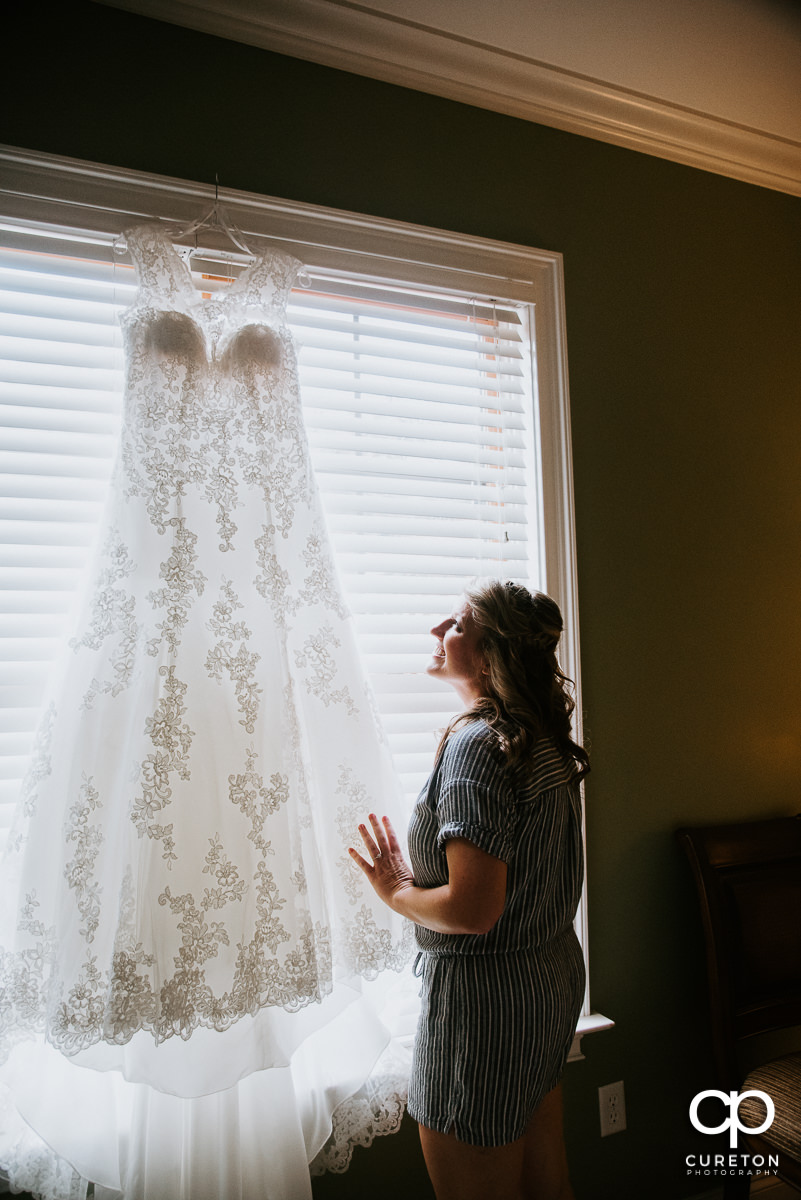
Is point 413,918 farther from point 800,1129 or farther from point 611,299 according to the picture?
point 611,299

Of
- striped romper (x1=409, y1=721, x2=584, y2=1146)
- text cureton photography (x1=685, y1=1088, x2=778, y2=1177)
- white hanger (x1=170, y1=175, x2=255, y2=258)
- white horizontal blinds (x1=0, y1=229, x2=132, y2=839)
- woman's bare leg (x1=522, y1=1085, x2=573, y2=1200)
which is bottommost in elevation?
text cureton photography (x1=685, y1=1088, x2=778, y2=1177)

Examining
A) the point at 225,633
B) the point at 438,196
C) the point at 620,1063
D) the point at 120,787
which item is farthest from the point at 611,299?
the point at 620,1063

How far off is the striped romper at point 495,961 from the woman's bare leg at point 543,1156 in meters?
0.06

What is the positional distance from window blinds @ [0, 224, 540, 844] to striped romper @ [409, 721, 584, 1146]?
0.47 meters

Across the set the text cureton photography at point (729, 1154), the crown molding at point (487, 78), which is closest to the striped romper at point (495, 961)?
the text cureton photography at point (729, 1154)

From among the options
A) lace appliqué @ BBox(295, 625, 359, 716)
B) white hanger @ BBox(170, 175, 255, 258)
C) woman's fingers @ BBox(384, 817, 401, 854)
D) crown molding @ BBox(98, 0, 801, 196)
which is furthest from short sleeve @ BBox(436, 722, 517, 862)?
crown molding @ BBox(98, 0, 801, 196)

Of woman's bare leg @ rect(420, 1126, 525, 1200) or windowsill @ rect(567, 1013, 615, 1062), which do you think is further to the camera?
windowsill @ rect(567, 1013, 615, 1062)

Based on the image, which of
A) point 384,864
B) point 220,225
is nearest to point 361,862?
point 384,864

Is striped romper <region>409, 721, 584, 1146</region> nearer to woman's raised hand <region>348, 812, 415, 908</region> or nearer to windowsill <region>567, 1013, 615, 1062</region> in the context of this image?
woman's raised hand <region>348, 812, 415, 908</region>

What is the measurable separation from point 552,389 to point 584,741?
36.1 inches

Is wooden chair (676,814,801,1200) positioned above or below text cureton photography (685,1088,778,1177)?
above

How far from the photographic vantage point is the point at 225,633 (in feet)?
4.38

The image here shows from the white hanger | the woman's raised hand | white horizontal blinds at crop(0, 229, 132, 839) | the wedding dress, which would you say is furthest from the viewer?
the white hanger

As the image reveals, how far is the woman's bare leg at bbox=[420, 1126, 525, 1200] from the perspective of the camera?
126cm
